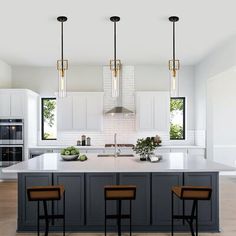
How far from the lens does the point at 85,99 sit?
755 centimetres

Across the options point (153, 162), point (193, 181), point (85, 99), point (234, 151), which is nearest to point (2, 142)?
point (85, 99)

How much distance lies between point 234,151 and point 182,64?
9.22 feet

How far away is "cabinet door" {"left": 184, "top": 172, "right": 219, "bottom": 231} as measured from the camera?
398 cm

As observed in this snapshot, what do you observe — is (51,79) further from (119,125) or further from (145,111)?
(145,111)

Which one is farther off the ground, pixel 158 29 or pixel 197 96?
pixel 158 29

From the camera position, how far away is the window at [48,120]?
811 centimetres

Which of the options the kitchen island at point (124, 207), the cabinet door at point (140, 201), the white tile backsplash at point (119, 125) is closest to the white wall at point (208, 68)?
the white tile backsplash at point (119, 125)

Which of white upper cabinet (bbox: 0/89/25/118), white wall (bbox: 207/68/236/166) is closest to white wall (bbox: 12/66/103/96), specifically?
white upper cabinet (bbox: 0/89/25/118)

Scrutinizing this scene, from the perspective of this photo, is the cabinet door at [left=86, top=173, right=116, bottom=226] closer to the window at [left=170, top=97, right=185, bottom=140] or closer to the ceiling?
the ceiling

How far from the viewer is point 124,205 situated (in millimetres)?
3992

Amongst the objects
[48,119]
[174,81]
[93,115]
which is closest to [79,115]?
[93,115]

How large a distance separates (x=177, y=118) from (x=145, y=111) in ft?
3.89

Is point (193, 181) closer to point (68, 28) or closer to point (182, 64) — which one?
point (68, 28)

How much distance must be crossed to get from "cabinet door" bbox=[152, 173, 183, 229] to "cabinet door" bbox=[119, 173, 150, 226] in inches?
3.3
